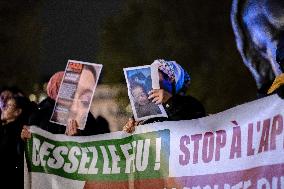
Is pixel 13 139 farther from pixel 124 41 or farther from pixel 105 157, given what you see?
pixel 124 41

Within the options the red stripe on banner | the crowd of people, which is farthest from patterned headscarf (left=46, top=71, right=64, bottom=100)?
the red stripe on banner

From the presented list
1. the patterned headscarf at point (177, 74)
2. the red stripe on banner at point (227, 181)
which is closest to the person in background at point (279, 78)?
the red stripe on banner at point (227, 181)

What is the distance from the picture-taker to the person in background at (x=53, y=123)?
2.79 meters

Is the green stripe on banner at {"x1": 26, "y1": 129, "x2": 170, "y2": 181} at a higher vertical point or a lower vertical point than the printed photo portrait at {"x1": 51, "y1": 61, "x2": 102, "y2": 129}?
lower

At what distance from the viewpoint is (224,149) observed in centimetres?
227

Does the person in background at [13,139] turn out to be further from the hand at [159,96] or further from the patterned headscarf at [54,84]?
the hand at [159,96]

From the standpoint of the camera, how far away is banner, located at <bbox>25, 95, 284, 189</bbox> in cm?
215

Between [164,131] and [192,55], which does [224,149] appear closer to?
[164,131]

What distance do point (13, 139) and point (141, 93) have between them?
2.99ft

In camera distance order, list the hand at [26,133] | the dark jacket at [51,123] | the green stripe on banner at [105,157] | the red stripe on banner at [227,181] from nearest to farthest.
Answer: the red stripe on banner at [227,181] < the green stripe on banner at [105,157] < the dark jacket at [51,123] < the hand at [26,133]

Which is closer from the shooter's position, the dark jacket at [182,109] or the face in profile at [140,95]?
the dark jacket at [182,109]

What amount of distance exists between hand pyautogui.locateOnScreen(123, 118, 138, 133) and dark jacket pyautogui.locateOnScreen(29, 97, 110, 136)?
0.42 feet

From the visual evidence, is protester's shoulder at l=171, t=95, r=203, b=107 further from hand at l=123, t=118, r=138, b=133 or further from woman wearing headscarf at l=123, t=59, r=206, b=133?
hand at l=123, t=118, r=138, b=133

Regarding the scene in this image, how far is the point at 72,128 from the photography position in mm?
2844
